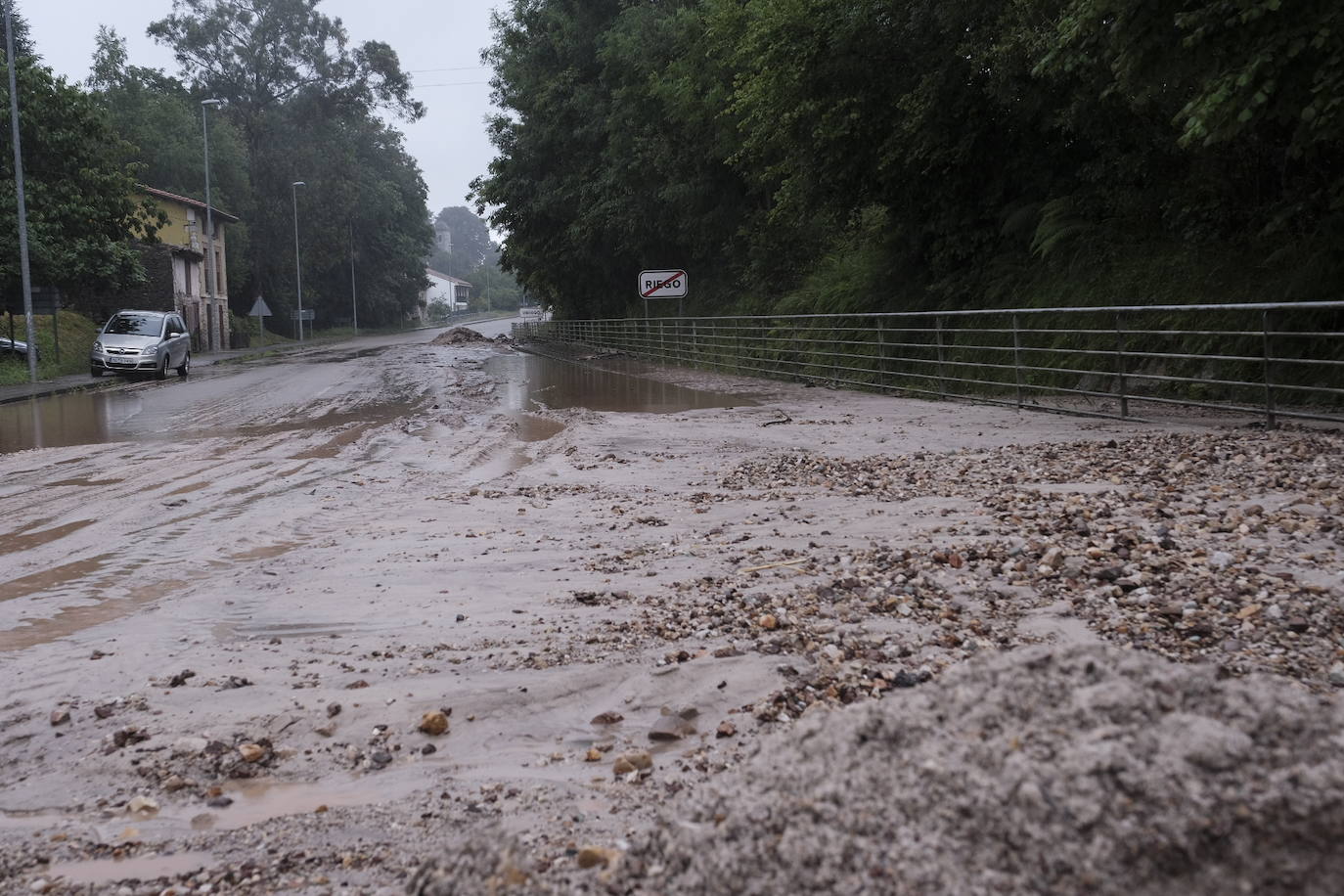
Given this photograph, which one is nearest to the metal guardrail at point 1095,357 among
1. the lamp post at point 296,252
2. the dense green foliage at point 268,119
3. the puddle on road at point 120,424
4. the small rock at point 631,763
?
the puddle on road at point 120,424

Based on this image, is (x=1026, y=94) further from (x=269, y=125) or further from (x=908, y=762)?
(x=269, y=125)

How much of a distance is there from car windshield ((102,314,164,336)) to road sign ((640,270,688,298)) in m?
12.3

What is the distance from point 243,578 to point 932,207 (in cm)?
1516

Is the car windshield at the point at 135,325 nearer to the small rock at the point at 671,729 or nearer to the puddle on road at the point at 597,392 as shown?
the puddle on road at the point at 597,392

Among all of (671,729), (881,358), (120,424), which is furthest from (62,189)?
(671,729)

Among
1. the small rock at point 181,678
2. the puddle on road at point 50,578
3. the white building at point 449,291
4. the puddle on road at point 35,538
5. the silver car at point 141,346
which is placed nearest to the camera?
the small rock at point 181,678

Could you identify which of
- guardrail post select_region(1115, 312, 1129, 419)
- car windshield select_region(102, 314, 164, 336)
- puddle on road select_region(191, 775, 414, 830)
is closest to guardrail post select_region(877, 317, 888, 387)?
guardrail post select_region(1115, 312, 1129, 419)

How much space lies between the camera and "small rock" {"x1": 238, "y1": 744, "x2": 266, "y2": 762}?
11.1 feet

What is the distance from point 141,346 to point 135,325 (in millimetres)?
1566

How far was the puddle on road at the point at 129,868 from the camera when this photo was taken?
104 inches

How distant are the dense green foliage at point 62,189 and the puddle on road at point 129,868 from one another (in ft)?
102

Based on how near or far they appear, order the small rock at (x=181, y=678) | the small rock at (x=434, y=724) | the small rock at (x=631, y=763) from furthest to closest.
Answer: the small rock at (x=181, y=678) < the small rock at (x=434, y=724) < the small rock at (x=631, y=763)

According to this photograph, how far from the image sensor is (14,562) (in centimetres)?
638

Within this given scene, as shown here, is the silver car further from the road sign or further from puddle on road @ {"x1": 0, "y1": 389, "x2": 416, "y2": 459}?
the road sign
